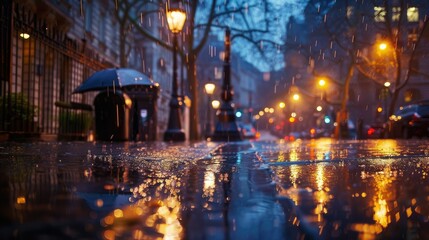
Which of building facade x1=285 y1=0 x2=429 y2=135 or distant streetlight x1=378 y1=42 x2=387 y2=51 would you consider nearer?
building facade x1=285 y1=0 x2=429 y2=135

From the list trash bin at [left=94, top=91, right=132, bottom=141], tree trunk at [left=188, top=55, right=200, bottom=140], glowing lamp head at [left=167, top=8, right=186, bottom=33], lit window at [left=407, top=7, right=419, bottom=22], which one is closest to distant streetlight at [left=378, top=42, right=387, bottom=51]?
lit window at [left=407, top=7, right=419, bottom=22]

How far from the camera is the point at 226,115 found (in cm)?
1925

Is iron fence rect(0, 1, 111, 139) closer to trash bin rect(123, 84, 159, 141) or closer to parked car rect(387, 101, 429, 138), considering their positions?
trash bin rect(123, 84, 159, 141)

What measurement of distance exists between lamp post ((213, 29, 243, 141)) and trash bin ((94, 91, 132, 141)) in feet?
19.2

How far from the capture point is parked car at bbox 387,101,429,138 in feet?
64.5

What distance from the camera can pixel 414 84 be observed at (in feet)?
88.3

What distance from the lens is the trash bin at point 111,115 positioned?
13234 millimetres

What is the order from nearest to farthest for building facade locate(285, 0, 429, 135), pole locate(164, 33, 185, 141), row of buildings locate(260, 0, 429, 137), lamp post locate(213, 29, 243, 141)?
pole locate(164, 33, 185, 141) < lamp post locate(213, 29, 243, 141) < building facade locate(285, 0, 429, 135) < row of buildings locate(260, 0, 429, 137)

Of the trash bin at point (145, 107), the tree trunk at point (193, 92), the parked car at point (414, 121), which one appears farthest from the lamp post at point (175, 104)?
the parked car at point (414, 121)

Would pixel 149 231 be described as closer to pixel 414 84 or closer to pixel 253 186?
pixel 253 186

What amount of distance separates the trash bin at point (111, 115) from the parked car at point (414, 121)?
489 inches

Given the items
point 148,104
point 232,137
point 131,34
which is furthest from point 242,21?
point 131,34

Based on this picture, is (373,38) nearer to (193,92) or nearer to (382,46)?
(382,46)

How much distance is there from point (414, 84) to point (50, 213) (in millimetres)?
27627
